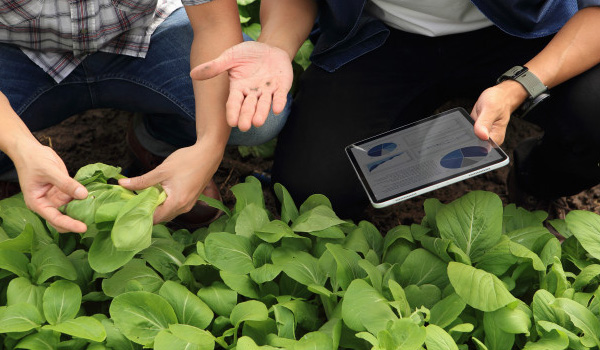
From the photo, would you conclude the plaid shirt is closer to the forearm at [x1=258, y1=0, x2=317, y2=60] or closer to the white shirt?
the forearm at [x1=258, y1=0, x2=317, y2=60]

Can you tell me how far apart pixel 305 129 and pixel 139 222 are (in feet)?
2.19

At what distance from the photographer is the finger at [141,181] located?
1315mm

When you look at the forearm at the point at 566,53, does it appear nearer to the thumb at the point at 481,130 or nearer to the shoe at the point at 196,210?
the thumb at the point at 481,130

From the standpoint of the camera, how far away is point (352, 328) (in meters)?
1.14

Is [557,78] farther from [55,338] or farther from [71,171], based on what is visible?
[71,171]

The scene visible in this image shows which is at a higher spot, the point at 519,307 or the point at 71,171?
the point at 519,307

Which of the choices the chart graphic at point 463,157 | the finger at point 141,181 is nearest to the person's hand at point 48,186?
the finger at point 141,181

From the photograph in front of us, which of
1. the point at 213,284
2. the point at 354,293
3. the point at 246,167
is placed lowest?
the point at 246,167

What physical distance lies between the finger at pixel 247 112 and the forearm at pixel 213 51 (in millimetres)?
89

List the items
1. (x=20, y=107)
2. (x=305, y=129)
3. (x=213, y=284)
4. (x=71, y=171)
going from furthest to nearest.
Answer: (x=71, y=171) < (x=305, y=129) < (x=20, y=107) < (x=213, y=284)

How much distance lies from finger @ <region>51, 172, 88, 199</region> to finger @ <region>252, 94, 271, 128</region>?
15.1 inches

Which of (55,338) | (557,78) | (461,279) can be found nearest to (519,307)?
(461,279)

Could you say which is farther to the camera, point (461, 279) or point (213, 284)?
point (213, 284)

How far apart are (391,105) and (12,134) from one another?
943 millimetres
